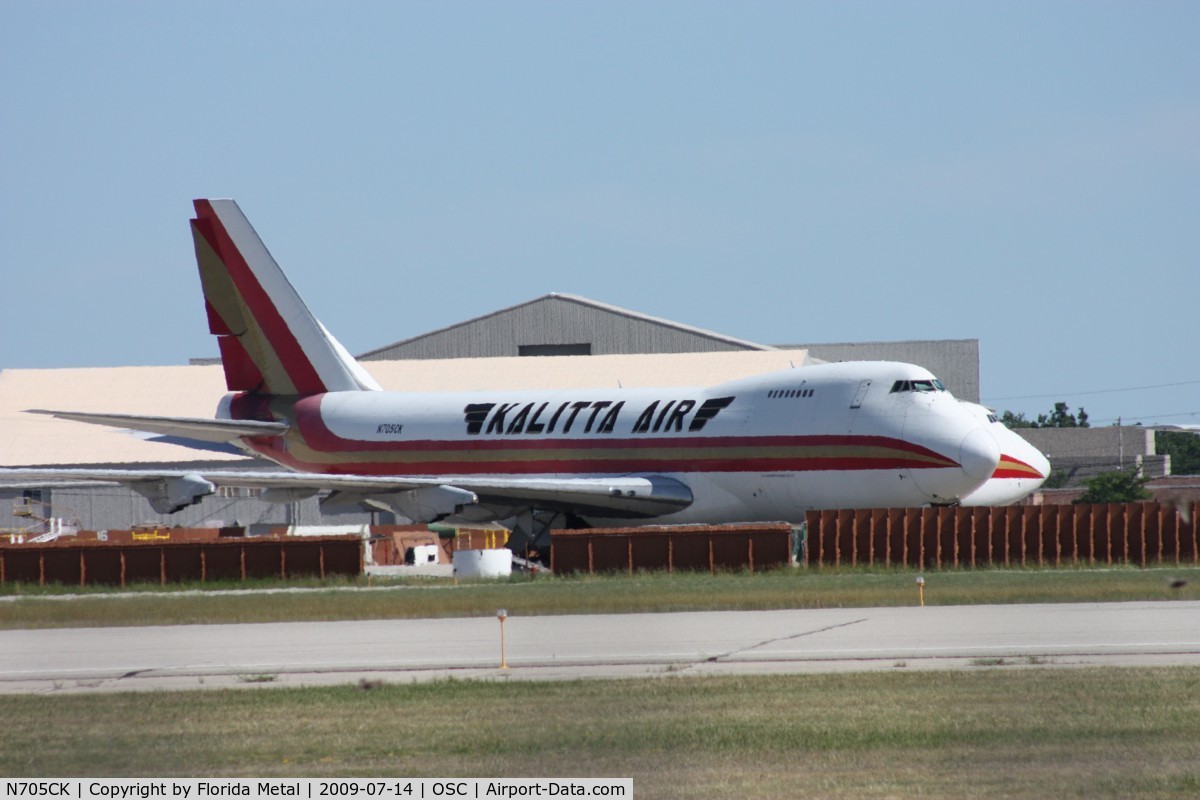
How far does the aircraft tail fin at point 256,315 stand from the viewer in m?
52.1

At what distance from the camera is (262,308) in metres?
52.4

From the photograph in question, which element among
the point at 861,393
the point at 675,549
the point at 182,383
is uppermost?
the point at 182,383

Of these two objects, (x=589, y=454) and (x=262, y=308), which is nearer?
(x=589, y=454)

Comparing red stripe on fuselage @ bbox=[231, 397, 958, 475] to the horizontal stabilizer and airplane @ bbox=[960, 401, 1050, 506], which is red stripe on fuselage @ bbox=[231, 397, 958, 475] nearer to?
the horizontal stabilizer

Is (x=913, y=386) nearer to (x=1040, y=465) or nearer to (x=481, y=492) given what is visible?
(x=1040, y=465)

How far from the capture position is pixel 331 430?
50875mm

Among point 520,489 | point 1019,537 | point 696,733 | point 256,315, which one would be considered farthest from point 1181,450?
point 696,733

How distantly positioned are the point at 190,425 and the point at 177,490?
884cm

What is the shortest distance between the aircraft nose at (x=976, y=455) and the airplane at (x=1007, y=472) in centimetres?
180

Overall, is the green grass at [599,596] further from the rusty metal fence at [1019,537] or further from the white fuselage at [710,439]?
the white fuselage at [710,439]

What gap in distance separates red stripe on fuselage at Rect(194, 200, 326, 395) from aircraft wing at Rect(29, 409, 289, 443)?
1.81 m

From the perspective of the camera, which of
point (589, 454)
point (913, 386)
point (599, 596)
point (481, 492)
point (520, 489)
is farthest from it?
point (589, 454)

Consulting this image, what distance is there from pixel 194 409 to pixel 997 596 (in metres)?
62.7

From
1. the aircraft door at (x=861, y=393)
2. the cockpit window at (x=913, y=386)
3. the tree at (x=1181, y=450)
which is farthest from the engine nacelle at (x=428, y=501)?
the tree at (x=1181, y=450)
